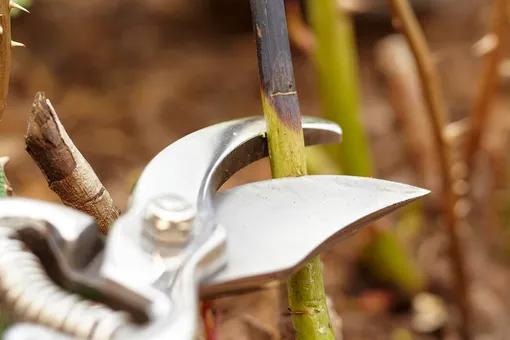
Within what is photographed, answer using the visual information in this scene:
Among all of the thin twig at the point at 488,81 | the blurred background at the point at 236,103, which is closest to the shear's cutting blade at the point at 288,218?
the thin twig at the point at 488,81

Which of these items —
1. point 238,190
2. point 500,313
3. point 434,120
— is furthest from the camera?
point 500,313

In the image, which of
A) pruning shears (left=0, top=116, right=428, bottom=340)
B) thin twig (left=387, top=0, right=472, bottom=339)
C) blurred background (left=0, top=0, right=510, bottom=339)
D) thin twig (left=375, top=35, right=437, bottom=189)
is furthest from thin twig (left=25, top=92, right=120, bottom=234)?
thin twig (left=375, top=35, right=437, bottom=189)

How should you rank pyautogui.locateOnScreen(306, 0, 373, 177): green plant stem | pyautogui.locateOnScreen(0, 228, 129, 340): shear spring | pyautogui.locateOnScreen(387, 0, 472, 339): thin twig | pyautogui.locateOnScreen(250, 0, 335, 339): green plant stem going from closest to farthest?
pyautogui.locateOnScreen(0, 228, 129, 340): shear spring
pyautogui.locateOnScreen(250, 0, 335, 339): green plant stem
pyautogui.locateOnScreen(387, 0, 472, 339): thin twig
pyautogui.locateOnScreen(306, 0, 373, 177): green plant stem

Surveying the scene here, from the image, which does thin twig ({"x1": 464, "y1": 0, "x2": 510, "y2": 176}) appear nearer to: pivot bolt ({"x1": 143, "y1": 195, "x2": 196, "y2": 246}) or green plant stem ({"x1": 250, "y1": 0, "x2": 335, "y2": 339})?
green plant stem ({"x1": 250, "y1": 0, "x2": 335, "y2": 339})

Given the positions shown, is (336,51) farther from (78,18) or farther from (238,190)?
(78,18)

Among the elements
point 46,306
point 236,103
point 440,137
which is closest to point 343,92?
point 440,137

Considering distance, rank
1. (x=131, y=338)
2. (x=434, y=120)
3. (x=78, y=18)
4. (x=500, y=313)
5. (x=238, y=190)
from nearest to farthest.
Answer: (x=131, y=338)
(x=238, y=190)
(x=434, y=120)
(x=500, y=313)
(x=78, y=18)

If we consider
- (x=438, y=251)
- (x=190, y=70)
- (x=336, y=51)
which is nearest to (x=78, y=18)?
(x=190, y=70)
